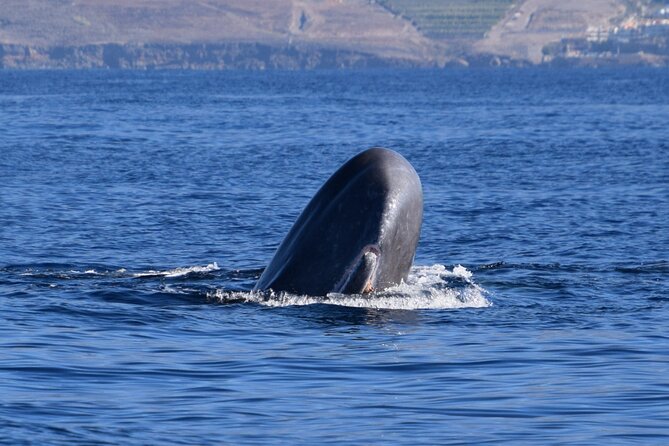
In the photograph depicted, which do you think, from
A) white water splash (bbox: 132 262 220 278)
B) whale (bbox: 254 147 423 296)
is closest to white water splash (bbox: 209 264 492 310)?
whale (bbox: 254 147 423 296)

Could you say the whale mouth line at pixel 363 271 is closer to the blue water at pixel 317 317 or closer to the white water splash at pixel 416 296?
the white water splash at pixel 416 296

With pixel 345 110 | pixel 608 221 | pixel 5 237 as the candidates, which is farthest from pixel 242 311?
pixel 345 110

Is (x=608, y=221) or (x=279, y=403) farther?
(x=608, y=221)

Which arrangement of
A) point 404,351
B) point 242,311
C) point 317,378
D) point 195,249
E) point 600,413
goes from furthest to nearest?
point 195,249
point 242,311
point 404,351
point 317,378
point 600,413

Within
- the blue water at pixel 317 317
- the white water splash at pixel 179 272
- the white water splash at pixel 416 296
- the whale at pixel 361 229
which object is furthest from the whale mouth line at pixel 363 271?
the white water splash at pixel 179 272

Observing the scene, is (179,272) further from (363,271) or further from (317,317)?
(363,271)

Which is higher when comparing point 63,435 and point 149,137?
point 63,435

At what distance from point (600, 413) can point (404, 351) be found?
3086mm

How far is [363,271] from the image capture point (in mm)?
16797

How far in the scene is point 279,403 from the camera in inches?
552

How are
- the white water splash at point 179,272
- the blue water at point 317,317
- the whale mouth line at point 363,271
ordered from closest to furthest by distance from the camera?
the blue water at point 317,317 < the whale mouth line at point 363,271 < the white water splash at point 179,272

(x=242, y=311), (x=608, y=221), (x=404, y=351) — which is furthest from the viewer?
(x=608, y=221)

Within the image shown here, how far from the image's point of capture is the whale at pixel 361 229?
1648 centimetres

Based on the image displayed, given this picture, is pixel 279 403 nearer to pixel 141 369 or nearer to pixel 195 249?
pixel 141 369
